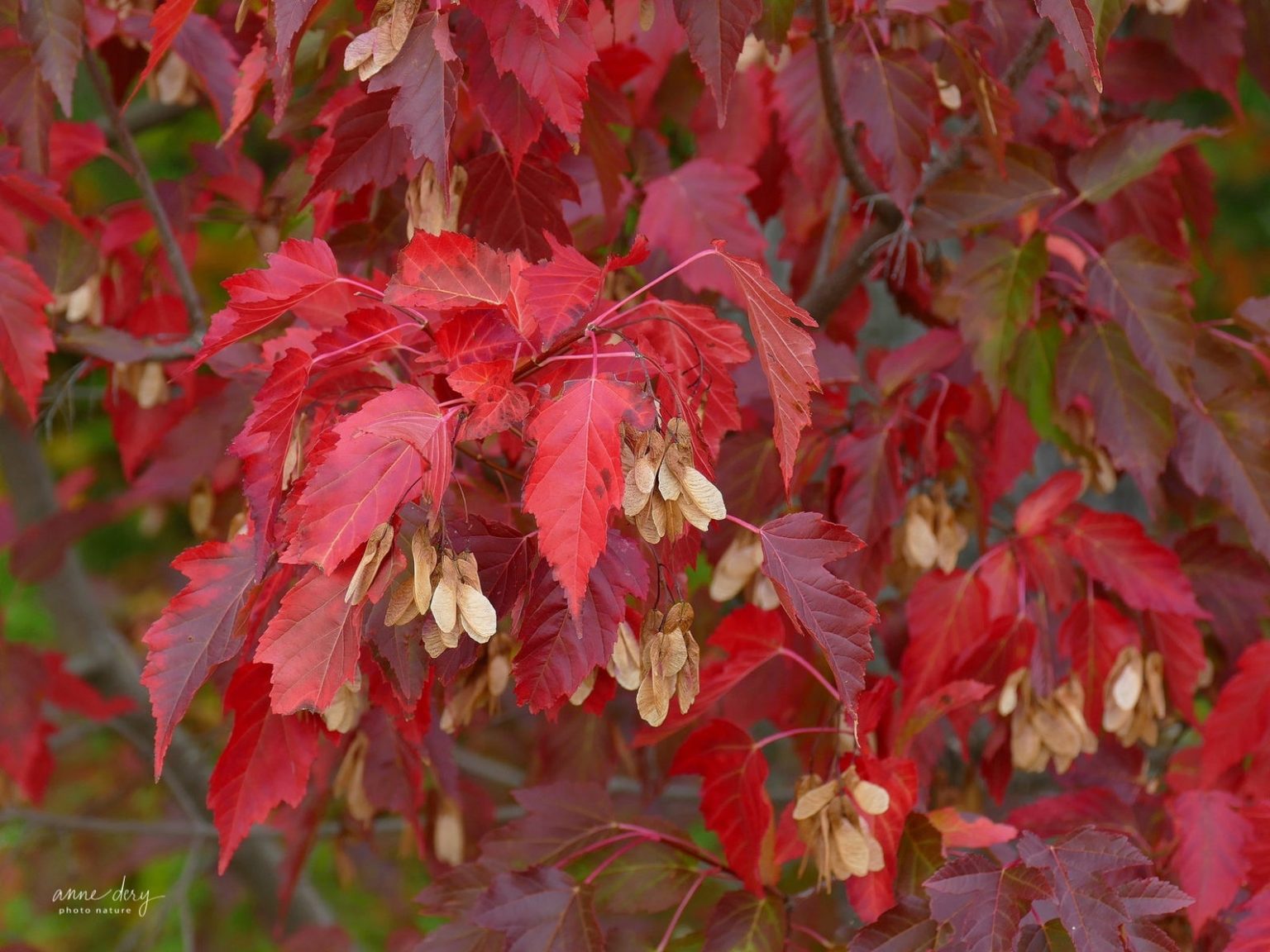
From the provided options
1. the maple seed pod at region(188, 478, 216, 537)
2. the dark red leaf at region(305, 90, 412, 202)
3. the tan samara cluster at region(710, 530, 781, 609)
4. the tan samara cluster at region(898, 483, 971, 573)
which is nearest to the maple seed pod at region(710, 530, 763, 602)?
the tan samara cluster at region(710, 530, 781, 609)

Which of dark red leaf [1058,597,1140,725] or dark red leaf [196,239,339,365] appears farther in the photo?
dark red leaf [1058,597,1140,725]

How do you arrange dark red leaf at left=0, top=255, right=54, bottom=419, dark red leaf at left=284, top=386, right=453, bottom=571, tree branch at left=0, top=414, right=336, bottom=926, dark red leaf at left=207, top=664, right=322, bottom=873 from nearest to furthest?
dark red leaf at left=284, top=386, right=453, bottom=571 → dark red leaf at left=207, top=664, right=322, bottom=873 → dark red leaf at left=0, top=255, right=54, bottom=419 → tree branch at left=0, top=414, right=336, bottom=926

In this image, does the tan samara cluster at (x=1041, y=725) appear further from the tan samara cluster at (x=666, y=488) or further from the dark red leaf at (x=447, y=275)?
the dark red leaf at (x=447, y=275)

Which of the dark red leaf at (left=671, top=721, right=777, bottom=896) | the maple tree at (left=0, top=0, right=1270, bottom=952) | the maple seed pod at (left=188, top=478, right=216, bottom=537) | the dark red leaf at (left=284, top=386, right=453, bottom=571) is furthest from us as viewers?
the maple seed pod at (left=188, top=478, right=216, bottom=537)

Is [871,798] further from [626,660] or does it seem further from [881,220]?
[881,220]

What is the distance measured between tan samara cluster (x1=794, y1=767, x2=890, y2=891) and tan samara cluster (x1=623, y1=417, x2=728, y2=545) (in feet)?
1.02

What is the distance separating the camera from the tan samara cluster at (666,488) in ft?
2.37

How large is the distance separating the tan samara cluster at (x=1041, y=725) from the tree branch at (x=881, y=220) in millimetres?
453

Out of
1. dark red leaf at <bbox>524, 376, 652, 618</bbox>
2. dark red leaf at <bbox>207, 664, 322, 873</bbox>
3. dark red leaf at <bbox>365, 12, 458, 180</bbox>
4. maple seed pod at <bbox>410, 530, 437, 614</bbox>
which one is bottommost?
dark red leaf at <bbox>207, 664, 322, 873</bbox>

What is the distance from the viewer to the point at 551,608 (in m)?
0.78

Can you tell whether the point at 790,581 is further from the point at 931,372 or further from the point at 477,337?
the point at 931,372

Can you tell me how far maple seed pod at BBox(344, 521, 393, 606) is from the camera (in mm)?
710

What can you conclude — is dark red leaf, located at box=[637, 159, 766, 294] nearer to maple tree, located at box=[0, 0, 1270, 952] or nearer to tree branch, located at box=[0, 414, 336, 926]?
maple tree, located at box=[0, 0, 1270, 952]

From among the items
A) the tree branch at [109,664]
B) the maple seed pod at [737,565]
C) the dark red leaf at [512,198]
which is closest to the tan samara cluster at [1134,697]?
the maple seed pod at [737,565]
